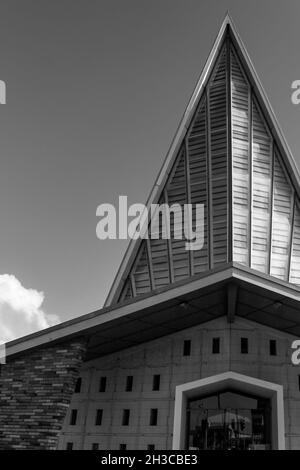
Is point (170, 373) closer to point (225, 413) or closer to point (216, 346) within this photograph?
point (216, 346)

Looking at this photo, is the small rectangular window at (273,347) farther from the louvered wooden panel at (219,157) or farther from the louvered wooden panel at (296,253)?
the louvered wooden panel at (219,157)

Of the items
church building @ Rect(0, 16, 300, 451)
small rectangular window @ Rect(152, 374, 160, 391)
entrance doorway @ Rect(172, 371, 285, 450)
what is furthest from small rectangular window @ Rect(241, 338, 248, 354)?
small rectangular window @ Rect(152, 374, 160, 391)

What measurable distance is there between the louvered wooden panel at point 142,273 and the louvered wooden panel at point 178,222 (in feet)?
9.07

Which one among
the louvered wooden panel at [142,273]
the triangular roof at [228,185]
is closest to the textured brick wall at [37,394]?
the triangular roof at [228,185]

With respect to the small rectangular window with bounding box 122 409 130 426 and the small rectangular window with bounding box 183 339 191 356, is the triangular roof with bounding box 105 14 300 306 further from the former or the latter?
the small rectangular window with bounding box 122 409 130 426

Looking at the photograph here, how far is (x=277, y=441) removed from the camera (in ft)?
65.9

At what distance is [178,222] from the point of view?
43.6 metres

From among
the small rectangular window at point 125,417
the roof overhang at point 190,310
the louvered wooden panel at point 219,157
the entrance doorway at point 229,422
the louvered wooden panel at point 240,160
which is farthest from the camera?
the louvered wooden panel at point 219,157

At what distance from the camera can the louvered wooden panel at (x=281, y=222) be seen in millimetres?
39662

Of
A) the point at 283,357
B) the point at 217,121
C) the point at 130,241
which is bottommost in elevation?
the point at 283,357
